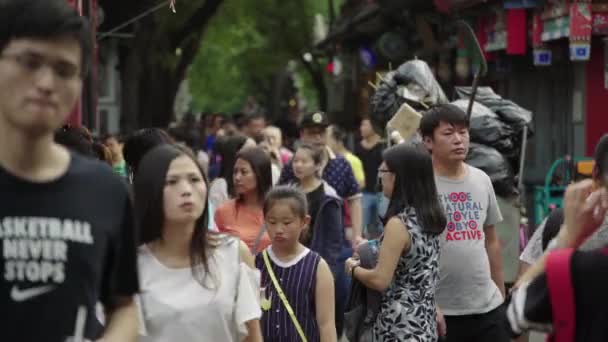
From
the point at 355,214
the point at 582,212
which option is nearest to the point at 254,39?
the point at 355,214

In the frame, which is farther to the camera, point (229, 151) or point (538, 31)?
point (538, 31)

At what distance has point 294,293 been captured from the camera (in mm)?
7559

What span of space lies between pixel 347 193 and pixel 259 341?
701 cm

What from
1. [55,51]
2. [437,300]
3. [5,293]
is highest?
[55,51]

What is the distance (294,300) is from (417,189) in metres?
0.82

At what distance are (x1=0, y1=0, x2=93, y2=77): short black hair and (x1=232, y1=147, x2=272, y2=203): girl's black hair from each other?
5.69 m

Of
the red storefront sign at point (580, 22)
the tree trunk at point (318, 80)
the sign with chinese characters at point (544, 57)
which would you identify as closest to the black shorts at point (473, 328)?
the red storefront sign at point (580, 22)

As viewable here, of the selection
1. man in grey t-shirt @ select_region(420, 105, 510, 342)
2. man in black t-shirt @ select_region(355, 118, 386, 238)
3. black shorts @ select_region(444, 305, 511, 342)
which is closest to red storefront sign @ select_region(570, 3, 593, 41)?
man in black t-shirt @ select_region(355, 118, 386, 238)

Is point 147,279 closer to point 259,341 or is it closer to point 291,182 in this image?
point 259,341

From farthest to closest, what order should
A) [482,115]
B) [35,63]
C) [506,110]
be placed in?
1. [506,110]
2. [482,115]
3. [35,63]

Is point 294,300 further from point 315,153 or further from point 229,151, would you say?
point 229,151

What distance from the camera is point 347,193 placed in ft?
41.5

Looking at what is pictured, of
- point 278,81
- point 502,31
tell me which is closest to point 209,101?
point 278,81

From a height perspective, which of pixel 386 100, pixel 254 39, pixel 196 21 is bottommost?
pixel 386 100
